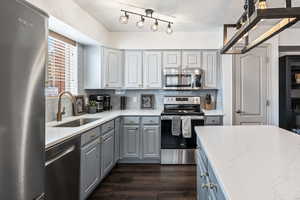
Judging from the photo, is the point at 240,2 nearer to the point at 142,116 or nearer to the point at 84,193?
the point at 142,116

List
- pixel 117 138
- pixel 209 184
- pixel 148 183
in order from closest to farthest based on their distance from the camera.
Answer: pixel 209 184 < pixel 148 183 < pixel 117 138

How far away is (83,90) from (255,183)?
11.8ft

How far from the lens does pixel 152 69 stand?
429 centimetres

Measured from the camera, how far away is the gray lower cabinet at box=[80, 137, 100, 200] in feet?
7.77

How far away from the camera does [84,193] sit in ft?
7.90

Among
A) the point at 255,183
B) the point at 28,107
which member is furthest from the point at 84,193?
the point at 255,183

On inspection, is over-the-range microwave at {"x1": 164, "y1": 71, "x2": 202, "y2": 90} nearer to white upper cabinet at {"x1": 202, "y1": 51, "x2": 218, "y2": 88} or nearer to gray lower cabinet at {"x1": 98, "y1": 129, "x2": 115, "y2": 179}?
white upper cabinet at {"x1": 202, "y1": 51, "x2": 218, "y2": 88}

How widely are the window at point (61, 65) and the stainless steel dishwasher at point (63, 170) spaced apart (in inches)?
45.1

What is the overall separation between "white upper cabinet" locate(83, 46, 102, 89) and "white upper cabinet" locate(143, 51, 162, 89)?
87 cm

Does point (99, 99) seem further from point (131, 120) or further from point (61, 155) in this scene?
point (61, 155)

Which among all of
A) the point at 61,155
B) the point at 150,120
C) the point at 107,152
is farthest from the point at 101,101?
the point at 61,155

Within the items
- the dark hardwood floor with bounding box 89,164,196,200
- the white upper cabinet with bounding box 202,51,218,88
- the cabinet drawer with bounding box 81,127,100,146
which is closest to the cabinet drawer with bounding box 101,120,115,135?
the cabinet drawer with bounding box 81,127,100,146

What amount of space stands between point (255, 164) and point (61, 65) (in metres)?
3.03

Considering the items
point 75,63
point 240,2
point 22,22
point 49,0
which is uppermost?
point 240,2
